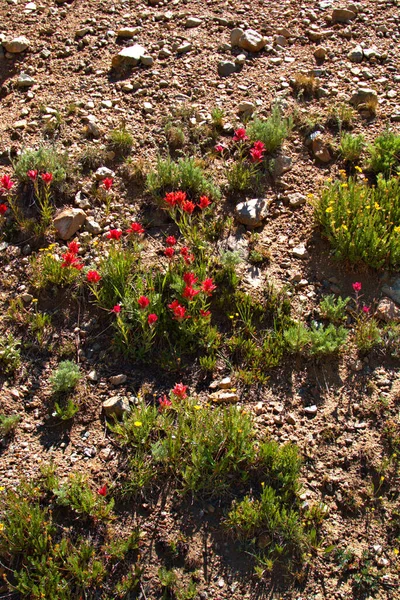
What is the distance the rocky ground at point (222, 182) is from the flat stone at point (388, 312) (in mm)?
22

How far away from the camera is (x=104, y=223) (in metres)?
6.20

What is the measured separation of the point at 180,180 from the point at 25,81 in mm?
2606

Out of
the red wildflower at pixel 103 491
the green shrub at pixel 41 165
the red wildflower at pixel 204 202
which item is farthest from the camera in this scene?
the green shrub at pixel 41 165

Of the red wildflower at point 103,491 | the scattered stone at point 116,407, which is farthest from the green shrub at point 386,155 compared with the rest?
the red wildflower at point 103,491

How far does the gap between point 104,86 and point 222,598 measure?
5.70m

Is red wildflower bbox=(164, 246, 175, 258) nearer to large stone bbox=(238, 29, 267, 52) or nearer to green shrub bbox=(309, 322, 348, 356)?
green shrub bbox=(309, 322, 348, 356)

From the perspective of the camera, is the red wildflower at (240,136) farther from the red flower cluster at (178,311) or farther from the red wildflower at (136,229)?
the red flower cluster at (178,311)

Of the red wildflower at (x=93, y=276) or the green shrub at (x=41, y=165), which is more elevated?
the green shrub at (x=41, y=165)

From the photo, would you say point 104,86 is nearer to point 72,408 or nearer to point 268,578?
point 72,408

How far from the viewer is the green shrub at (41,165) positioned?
6.32 m

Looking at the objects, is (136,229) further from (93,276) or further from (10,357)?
(10,357)

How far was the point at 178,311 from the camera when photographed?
503 centimetres

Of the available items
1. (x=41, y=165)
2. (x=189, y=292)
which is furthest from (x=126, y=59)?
(x=189, y=292)

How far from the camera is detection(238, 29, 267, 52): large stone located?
7.63 m
